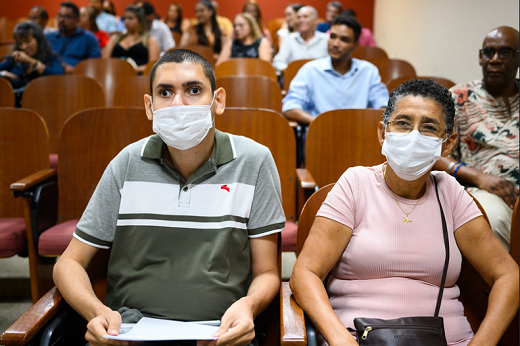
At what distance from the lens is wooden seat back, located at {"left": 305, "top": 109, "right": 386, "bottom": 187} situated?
2.30 meters

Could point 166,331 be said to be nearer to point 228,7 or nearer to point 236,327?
point 236,327

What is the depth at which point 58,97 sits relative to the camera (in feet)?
9.98

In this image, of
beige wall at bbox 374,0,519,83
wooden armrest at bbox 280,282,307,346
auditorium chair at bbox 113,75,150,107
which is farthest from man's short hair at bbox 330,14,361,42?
wooden armrest at bbox 280,282,307,346

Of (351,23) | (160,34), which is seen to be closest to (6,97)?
(351,23)

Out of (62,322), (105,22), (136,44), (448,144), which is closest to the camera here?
(62,322)

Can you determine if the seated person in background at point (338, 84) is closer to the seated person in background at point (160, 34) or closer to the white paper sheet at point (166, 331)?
the white paper sheet at point (166, 331)

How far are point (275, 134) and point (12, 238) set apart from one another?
115 centimetres

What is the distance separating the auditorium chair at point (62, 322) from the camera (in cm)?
109

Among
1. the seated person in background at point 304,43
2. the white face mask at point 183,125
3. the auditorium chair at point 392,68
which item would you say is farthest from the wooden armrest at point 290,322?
the seated person in background at point 304,43

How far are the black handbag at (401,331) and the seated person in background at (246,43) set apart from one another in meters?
4.28

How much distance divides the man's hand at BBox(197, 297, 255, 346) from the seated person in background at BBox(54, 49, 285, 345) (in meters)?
0.04

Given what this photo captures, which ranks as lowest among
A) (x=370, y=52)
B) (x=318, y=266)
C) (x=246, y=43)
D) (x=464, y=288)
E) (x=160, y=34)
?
(x=464, y=288)

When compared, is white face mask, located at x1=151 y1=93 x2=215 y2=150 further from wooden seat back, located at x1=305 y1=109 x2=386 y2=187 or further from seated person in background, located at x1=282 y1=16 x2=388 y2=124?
seated person in background, located at x1=282 y1=16 x2=388 y2=124

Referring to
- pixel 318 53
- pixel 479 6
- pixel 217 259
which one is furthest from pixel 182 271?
pixel 318 53
